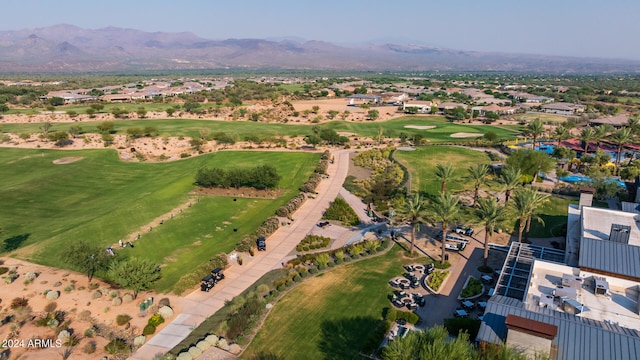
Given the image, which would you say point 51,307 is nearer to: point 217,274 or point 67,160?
point 217,274

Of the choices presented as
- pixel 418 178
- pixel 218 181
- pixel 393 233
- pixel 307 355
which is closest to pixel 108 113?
pixel 218 181

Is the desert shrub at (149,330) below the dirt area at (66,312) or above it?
above

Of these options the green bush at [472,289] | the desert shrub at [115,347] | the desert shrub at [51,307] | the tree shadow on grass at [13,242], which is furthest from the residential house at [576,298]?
the tree shadow on grass at [13,242]

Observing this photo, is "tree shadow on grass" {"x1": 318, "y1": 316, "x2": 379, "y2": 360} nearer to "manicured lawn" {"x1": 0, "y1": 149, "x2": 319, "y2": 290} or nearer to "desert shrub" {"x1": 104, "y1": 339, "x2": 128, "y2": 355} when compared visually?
"desert shrub" {"x1": 104, "y1": 339, "x2": 128, "y2": 355}

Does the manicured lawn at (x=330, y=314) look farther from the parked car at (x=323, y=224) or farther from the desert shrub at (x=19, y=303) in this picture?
the desert shrub at (x=19, y=303)

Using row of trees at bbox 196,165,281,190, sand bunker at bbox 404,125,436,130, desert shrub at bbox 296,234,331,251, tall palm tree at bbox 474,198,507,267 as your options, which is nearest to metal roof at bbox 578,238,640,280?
tall palm tree at bbox 474,198,507,267

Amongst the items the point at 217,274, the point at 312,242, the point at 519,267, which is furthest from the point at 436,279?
the point at 217,274

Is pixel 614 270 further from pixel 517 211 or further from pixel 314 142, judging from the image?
pixel 314 142
